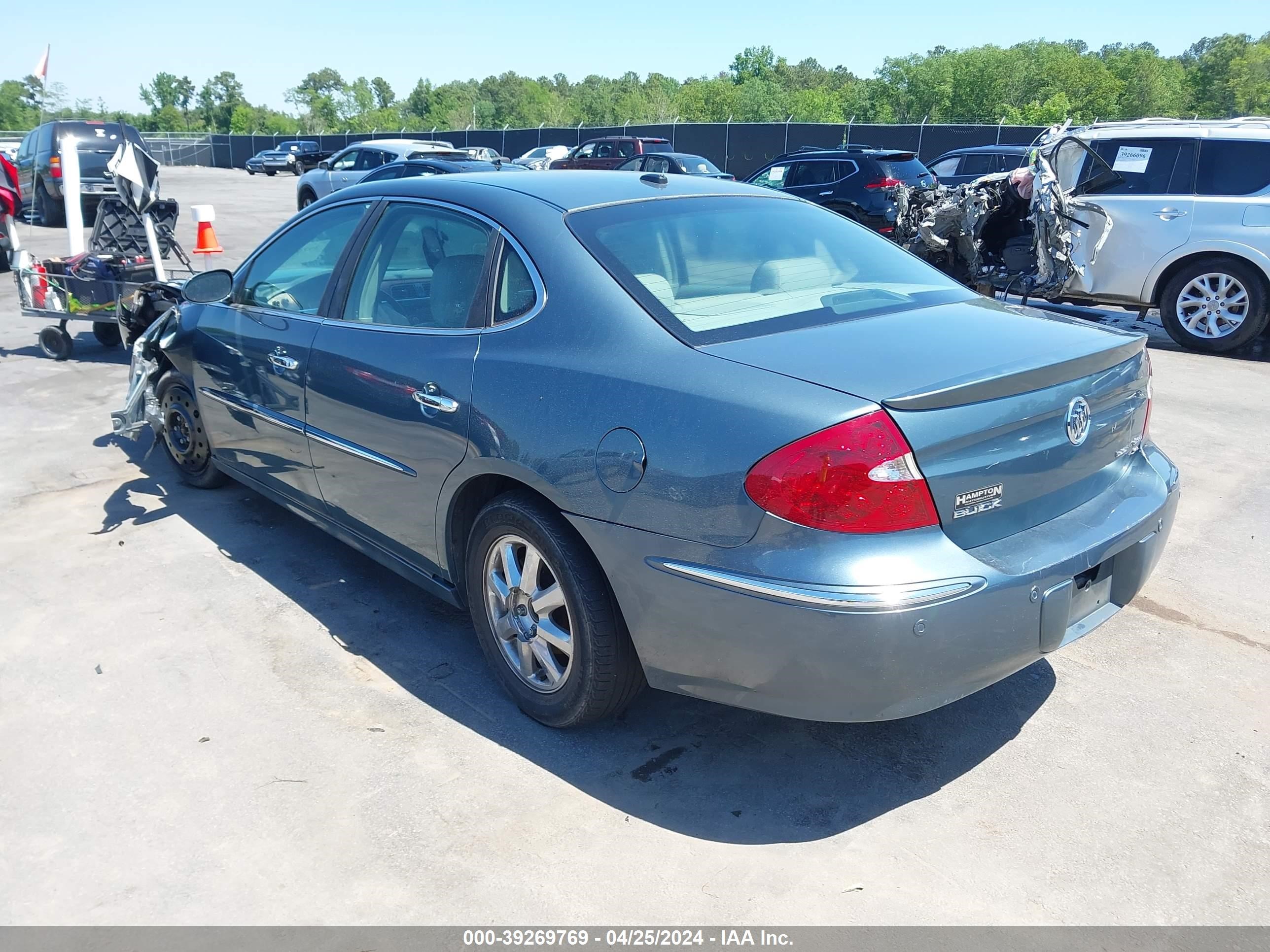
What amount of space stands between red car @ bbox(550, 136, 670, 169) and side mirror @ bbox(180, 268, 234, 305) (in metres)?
19.5

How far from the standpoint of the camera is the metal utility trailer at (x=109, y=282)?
806cm

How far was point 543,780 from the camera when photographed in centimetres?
297

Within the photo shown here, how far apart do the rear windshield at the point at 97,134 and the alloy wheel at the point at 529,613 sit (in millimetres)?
18987

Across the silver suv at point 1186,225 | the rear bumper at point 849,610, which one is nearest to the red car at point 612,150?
the silver suv at point 1186,225

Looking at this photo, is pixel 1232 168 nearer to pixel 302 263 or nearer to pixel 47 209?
pixel 302 263

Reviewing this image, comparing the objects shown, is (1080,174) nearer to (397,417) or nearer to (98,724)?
(397,417)

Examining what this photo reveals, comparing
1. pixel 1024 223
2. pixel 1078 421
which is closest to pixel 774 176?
pixel 1024 223

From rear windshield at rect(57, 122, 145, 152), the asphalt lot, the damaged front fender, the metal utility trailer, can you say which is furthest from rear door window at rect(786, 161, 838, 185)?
rear windshield at rect(57, 122, 145, 152)

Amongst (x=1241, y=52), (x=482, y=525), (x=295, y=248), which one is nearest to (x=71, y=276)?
(x=295, y=248)

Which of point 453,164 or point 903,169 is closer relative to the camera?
point 903,169

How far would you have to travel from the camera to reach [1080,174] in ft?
30.3

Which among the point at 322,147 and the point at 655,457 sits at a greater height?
the point at 322,147

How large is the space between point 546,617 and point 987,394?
146 centimetres

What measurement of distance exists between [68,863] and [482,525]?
1469 mm
